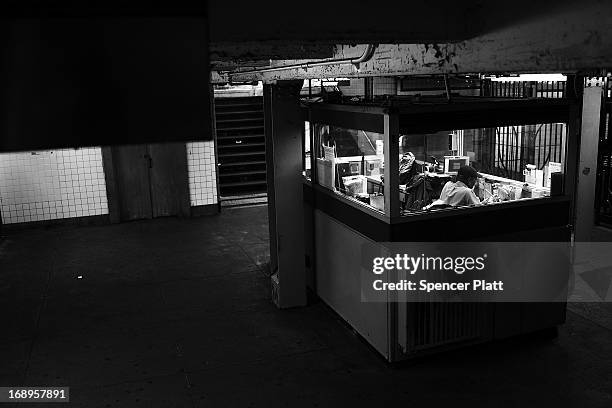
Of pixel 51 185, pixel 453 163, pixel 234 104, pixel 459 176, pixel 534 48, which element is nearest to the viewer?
pixel 534 48

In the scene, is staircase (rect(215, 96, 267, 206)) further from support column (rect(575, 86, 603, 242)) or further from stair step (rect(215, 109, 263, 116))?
support column (rect(575, 86, 603, 242))

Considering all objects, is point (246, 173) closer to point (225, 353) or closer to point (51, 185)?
point (51, 185)

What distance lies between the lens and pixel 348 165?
269 inches

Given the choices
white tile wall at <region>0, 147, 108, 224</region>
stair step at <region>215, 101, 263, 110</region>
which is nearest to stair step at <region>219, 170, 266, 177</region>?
stair step at <region>215, 101, 263, 110</region>

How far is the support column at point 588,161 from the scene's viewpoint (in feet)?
26.0

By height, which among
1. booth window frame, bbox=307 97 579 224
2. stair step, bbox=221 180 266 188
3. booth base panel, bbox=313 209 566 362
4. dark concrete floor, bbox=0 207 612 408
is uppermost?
booth window frame, bbox=307 97 579 224

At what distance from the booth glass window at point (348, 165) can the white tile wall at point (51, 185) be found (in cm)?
495

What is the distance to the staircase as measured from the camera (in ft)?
40.5

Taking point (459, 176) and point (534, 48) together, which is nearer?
point (534, 48)

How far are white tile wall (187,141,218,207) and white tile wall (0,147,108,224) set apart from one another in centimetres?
157

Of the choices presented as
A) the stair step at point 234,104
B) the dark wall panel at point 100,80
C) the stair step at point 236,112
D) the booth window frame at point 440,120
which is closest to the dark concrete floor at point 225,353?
→ the booth window frame at point 440,120

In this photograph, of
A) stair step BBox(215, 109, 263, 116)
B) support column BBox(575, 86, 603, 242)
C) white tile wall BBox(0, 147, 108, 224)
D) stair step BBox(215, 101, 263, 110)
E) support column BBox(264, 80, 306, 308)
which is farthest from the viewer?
stair step BBox(215, 101, 263, 110)

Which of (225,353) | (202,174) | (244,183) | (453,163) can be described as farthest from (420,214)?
(244,183)

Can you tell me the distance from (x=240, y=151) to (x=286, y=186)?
691 centimetres
